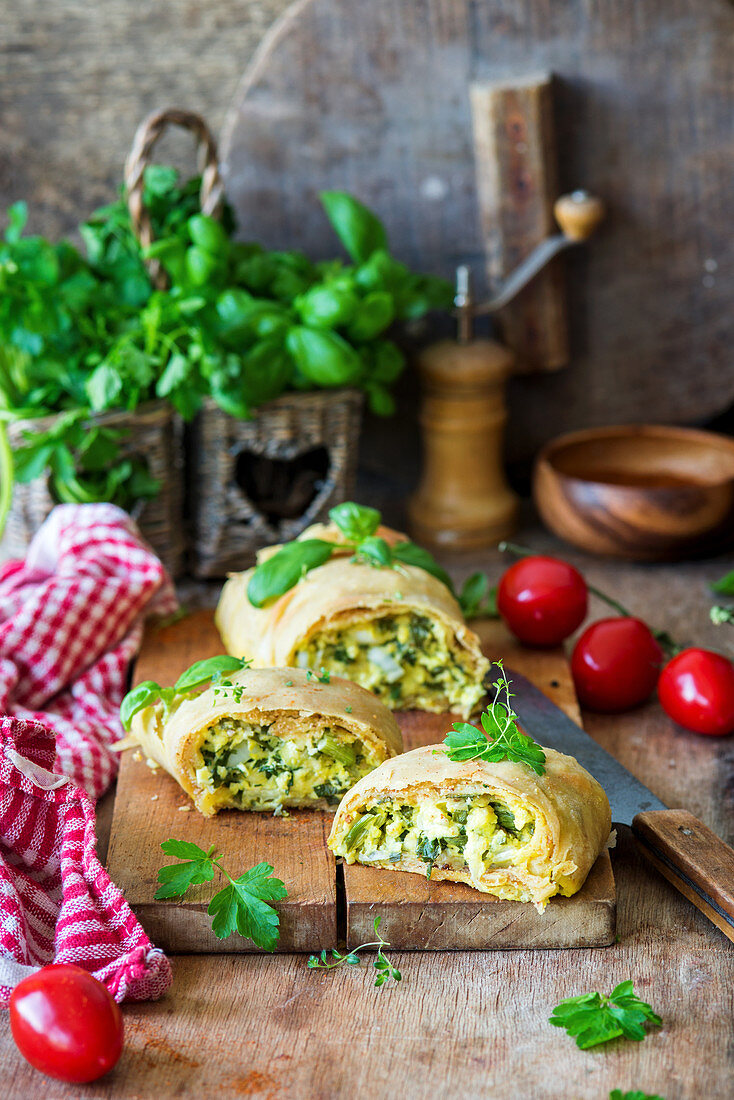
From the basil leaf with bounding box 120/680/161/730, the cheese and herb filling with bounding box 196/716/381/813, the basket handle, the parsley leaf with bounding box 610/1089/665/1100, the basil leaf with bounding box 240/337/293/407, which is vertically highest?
the basket handle

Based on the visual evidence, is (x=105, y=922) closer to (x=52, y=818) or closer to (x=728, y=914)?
(x=52, y=818)

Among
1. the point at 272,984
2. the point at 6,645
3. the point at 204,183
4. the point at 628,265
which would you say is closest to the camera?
the point at 272,984

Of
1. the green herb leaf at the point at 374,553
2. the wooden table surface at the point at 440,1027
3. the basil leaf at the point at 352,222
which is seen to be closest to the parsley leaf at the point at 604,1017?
the wooden table surface at the point at 440,1027

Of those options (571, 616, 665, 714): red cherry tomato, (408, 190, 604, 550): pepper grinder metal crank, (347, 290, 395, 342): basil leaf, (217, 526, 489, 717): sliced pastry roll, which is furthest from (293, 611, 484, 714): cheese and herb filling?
(408, 190, 604, 550): pepper grinder metal crank

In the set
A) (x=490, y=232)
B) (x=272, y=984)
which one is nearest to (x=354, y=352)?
(x=490, y=232)

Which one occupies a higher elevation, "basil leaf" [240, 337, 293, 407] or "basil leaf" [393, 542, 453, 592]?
"basil leaf" [240, 337, 293, 407]

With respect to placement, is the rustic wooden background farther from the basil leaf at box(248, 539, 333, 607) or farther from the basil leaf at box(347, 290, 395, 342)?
the basil leaf at box(248, 539, 333, 607)

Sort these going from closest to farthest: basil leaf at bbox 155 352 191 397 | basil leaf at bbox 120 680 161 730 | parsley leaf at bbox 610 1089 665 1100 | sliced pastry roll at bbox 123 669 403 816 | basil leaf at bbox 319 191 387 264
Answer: parsley leaf at bbox 610 1089 665 1100 < sliced pastry roll at bbox 123 669 403 816 < basil leaf at bbox 120 680 161 730 < basil leaf at bbox 155 352 191 397 < basil leaf at bbox 319 191 387 264
